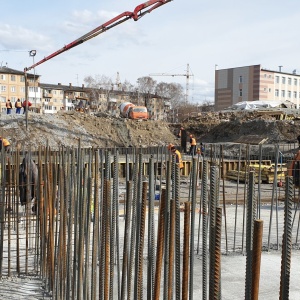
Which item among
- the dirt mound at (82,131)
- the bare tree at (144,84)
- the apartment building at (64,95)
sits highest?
the bare tree at (144,84)

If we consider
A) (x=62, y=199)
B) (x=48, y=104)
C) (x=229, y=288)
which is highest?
(x=48, y=104)

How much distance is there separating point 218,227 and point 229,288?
9.86 feet

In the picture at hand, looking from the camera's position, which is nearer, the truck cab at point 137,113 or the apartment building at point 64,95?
the truck cab at point 137,113

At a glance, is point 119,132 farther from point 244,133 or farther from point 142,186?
point 142,186

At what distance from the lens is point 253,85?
2660 inches

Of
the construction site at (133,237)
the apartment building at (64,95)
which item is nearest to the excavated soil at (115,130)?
the construction site at (133,237)

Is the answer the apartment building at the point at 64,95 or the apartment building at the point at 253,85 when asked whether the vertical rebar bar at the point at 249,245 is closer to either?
the apartment building at the point at 64,95

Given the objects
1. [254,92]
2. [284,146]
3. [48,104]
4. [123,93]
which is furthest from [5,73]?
[284,146]

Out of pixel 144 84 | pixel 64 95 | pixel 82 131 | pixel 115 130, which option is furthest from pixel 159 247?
pixel 64 95

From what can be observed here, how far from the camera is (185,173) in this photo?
1773 cm

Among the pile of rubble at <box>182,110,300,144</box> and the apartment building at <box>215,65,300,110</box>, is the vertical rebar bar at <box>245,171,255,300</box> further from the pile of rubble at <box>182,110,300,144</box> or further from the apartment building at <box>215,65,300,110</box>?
the apartment building at <box>215,65,300,110</box>

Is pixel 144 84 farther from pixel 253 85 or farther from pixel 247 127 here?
pixel 247 127

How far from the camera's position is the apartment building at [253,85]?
220 feet

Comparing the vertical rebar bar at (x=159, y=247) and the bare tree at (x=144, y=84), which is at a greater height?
the bare tree at (x=144, y=84)
